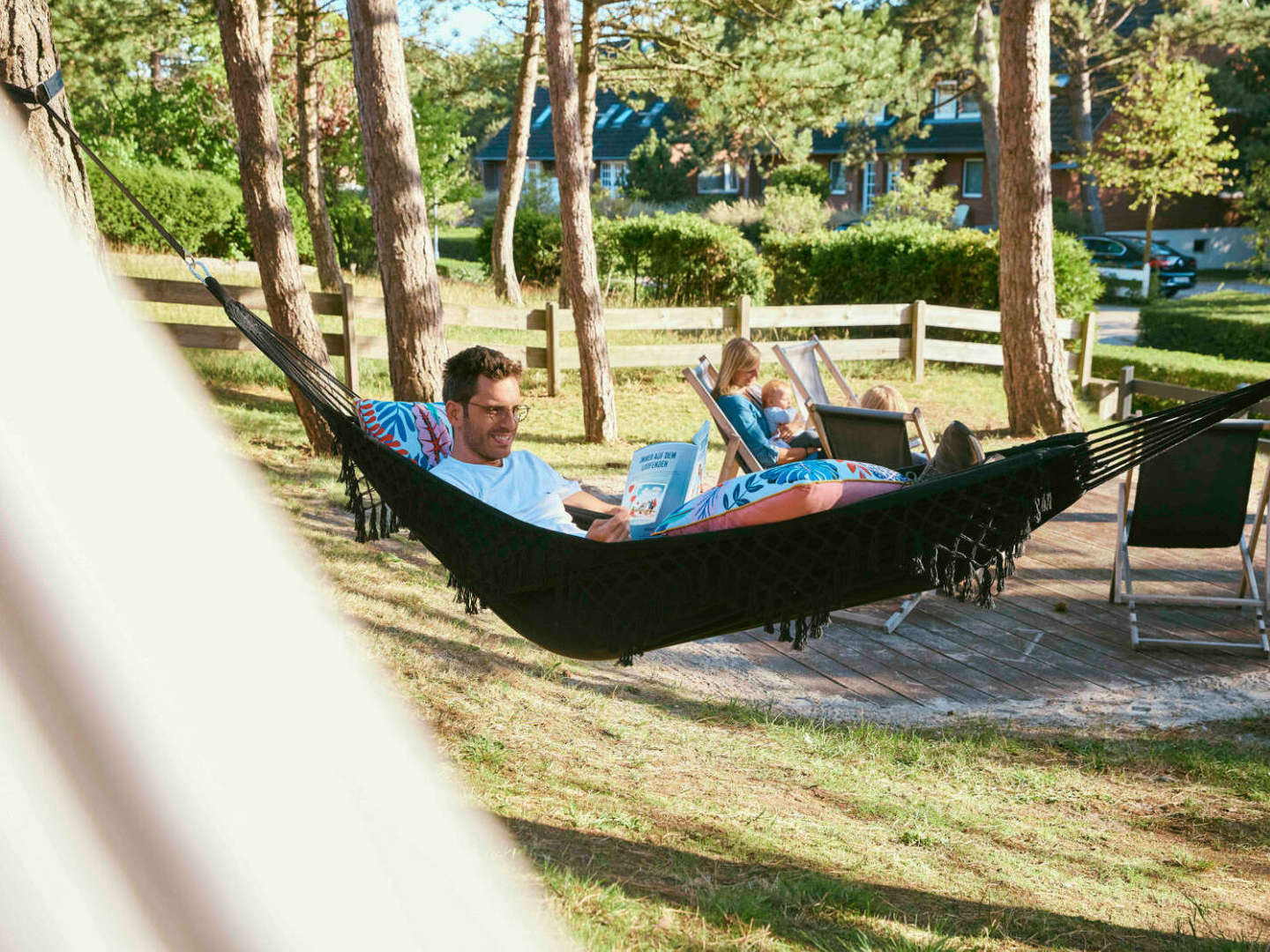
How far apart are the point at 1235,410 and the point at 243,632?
3575 mm

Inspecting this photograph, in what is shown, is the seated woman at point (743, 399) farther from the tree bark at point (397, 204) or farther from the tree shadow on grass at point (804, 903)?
the tree shadow on grass at point (804, 903)

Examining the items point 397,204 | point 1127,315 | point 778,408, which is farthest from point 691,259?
point 1127,315

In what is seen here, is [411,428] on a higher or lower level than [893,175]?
lower

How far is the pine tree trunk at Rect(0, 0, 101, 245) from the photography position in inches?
126

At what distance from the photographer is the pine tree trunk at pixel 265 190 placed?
6.99m

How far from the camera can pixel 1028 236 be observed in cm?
859

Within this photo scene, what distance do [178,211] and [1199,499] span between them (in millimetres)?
14486

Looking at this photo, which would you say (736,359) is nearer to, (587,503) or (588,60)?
(587,503)

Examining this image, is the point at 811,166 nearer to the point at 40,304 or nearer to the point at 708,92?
the point at 708,92

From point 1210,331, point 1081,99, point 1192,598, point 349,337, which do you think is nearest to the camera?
point 1192,598

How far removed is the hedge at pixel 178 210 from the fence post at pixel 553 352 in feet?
22.9

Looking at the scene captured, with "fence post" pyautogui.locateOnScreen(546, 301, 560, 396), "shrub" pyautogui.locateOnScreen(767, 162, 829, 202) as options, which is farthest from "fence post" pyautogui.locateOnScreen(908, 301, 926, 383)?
"shrub" pyautogui.locateOnScreen(767, 162, 829, 202)

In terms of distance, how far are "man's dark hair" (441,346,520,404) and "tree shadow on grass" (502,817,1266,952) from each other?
1.25 meters

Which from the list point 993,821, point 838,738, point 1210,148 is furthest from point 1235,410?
point 1210,148
